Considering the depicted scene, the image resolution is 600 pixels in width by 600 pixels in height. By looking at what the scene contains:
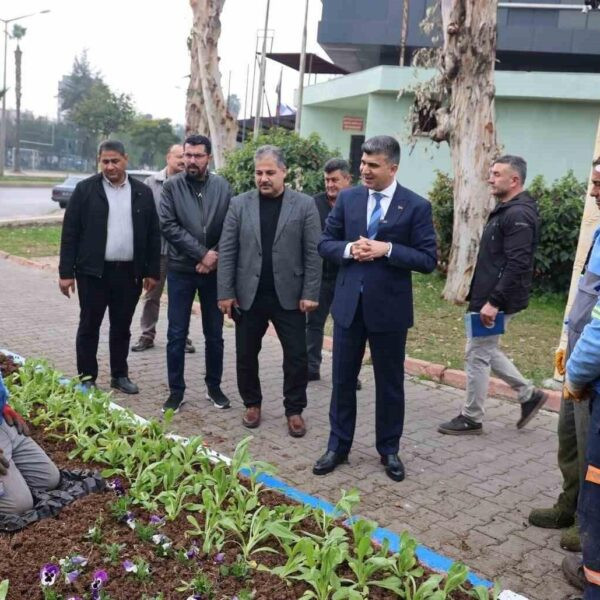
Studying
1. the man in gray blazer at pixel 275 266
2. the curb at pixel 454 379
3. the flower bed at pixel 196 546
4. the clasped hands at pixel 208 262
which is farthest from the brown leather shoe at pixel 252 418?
the curb at pixel 454 379

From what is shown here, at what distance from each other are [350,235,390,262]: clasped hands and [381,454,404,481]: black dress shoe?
1.32 metres

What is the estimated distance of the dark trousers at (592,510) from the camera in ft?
8.55

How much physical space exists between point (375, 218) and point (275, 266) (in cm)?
94

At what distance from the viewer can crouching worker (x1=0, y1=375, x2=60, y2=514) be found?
314cm

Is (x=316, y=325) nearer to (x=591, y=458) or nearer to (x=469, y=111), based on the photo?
(x=591, y=458)

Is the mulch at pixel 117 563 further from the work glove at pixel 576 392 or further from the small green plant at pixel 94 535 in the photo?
the work glove at pixel 576 392

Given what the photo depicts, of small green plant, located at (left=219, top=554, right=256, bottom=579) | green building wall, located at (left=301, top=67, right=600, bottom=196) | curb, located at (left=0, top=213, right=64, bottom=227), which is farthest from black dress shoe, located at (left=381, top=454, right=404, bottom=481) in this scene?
curb, located at (left=0, top=213, right=64, bottom=227)

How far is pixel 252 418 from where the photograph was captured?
200 inches

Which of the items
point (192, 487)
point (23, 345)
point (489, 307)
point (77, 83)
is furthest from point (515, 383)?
point (77, 83)

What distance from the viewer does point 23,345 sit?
7117 mm

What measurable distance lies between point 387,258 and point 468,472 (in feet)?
5.30

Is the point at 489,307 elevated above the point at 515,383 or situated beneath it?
elevated above

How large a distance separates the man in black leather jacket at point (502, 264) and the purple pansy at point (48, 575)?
10.5 feet

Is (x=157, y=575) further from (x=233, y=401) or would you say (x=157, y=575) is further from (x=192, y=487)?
(x=233, y=401)
